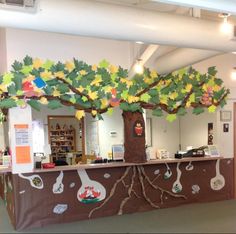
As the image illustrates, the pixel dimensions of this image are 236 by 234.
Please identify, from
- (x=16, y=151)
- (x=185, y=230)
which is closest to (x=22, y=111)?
(x=16, y=151)

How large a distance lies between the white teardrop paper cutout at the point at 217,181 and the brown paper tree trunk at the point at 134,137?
5.37ft

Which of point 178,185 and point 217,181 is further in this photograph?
point 217,181

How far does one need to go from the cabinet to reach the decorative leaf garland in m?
5.35

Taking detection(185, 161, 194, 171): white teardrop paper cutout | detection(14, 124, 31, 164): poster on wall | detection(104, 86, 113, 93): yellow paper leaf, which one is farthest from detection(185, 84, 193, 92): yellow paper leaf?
detection(14, 124, 31, 164): poster on wall

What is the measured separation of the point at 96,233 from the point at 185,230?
127 centimetres

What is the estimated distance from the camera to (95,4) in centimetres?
318

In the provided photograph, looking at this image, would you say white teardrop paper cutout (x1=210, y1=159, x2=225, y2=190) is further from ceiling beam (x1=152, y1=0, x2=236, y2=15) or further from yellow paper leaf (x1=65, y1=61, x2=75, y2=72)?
ceiling beam (x1=152, y1=0, x2=236, y2=15)

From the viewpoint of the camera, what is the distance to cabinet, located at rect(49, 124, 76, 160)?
33.2ft

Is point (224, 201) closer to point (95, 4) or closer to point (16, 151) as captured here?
point (16, 151)

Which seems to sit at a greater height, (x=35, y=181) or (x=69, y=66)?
(x=69, y=66)

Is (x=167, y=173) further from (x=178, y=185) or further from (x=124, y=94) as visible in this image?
(x=124, y=94)

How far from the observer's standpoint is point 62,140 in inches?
404

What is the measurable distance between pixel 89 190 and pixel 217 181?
8.76ft

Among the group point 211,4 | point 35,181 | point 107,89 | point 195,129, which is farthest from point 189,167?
point 211,4
